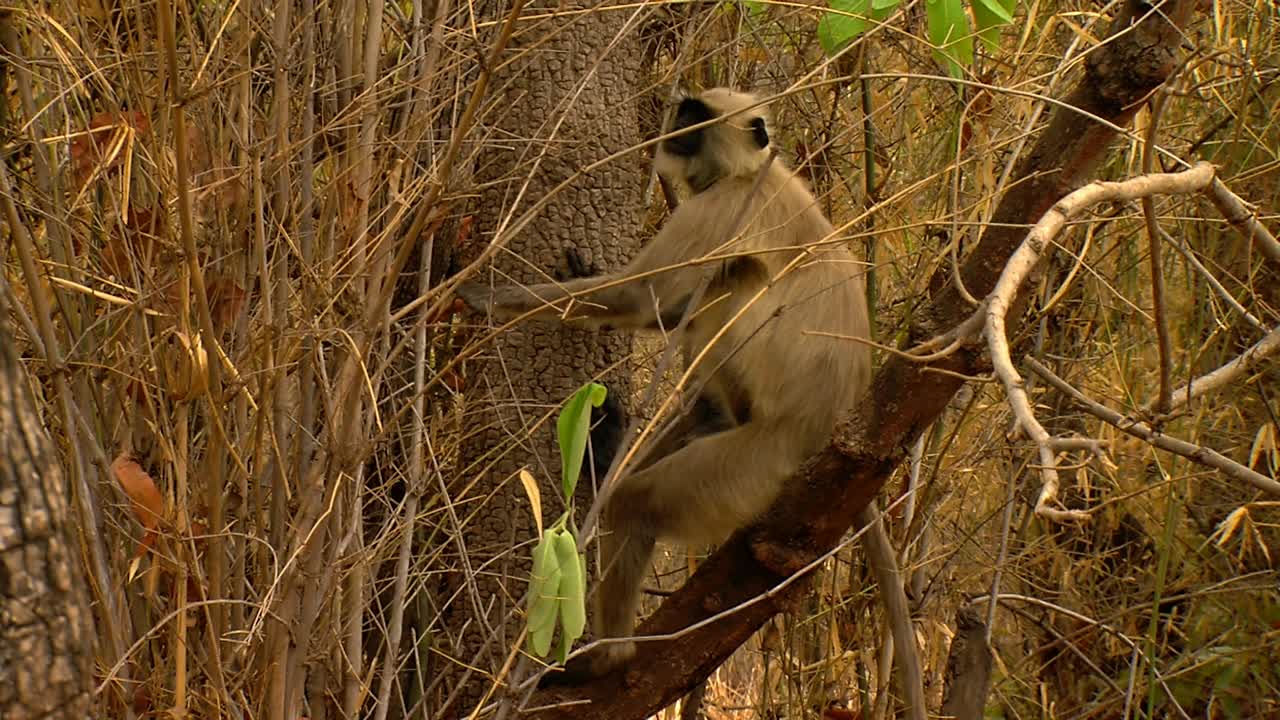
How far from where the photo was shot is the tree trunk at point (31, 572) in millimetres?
1317

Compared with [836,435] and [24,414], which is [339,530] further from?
[24,414]

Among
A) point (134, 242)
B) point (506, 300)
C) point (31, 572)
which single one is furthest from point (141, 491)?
point (506, 300)

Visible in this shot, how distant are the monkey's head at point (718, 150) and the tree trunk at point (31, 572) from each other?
2.74m

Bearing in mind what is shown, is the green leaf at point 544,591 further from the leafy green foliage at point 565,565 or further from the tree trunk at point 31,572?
the tree trunk at point 31,572

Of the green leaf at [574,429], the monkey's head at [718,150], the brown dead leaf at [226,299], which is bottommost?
the monkey's head at [718,150]

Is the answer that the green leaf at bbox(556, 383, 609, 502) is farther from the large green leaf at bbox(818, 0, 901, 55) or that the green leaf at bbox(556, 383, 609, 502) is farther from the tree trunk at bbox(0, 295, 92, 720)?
the tree trunk at bbox(0, 295, 92, 720)

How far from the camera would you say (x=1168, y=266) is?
4.96m

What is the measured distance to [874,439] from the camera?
9.87ft

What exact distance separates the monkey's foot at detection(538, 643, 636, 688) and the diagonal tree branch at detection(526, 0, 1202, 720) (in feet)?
0.07

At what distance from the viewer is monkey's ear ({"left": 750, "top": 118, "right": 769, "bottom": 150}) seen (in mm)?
4031

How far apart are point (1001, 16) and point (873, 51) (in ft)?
6.47

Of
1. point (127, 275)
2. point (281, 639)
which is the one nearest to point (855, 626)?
point (281, 639)

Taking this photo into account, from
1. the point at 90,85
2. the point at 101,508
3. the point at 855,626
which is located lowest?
the point at 855,626

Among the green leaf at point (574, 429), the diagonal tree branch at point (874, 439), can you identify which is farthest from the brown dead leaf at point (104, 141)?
the diagonal tree branch at point (874, 439)
